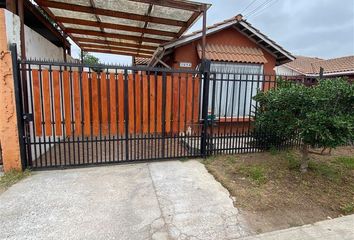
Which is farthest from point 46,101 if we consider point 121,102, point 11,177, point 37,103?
point 11,177

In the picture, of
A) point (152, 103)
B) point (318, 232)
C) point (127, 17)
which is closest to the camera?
point (318, 232)

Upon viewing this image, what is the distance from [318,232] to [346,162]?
325 centimetres

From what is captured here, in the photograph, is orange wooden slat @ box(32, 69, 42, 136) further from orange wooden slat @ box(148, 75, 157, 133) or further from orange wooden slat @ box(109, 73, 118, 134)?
orange wooden slat @ box(148, 75, 157, 133)

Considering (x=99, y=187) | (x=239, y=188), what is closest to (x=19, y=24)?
(x=99, y=187)

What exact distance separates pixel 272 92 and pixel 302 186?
1834 mm

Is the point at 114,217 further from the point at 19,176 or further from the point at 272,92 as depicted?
the point at 272,92

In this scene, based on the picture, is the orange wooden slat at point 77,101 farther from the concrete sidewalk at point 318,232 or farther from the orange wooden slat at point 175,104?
the concrete sidewalk at point 318,232

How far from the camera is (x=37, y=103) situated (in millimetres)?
4059

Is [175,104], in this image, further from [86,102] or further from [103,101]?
[86,102]

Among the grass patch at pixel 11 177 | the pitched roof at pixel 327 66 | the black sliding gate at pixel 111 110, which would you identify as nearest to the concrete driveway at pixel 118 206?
the grass patch at pixel 11 177

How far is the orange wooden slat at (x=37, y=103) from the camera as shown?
3.95m

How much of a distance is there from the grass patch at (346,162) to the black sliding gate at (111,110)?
7.38 feet

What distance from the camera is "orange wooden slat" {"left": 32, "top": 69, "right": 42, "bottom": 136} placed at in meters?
3.95

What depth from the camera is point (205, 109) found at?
4.93 metres
